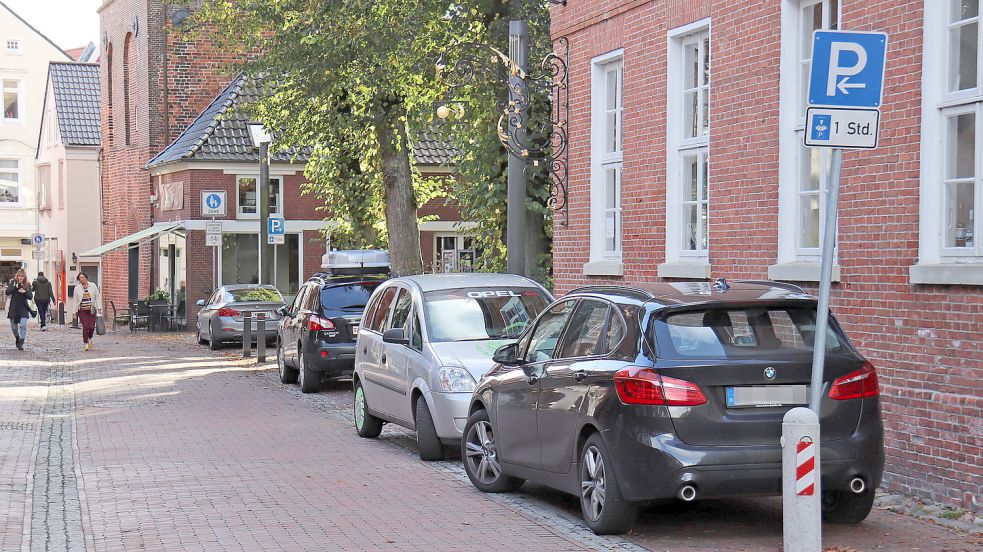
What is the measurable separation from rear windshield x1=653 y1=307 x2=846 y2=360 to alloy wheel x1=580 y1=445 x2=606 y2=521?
884mm

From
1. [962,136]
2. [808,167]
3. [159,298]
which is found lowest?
[159,298]

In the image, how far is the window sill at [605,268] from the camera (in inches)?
618

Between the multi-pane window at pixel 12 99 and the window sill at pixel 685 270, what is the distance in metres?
61.6

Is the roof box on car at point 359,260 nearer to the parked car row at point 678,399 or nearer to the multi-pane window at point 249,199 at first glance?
the parked car row at point 678,399

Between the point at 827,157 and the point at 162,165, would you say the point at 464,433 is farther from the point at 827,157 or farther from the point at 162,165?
the point at 162,165

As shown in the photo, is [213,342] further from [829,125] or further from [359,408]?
[829,125]

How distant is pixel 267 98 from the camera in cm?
2773

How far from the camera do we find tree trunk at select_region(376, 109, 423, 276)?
2634cm

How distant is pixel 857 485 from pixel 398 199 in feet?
61.7

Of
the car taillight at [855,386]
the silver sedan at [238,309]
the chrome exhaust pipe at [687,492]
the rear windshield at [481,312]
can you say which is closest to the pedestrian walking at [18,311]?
the silver sedan at [238,309]

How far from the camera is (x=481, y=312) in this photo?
13.3 metres

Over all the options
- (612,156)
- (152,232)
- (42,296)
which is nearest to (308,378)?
(612,156)

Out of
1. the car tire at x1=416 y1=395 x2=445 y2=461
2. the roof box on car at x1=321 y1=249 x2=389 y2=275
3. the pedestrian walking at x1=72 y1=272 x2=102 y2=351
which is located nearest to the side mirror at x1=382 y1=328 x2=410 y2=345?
the car tire at x1=416 y1=395 x2=445 y2=461

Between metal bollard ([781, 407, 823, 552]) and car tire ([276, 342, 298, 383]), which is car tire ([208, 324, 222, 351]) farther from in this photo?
metal bollard ([781, 407, 823, 552])
